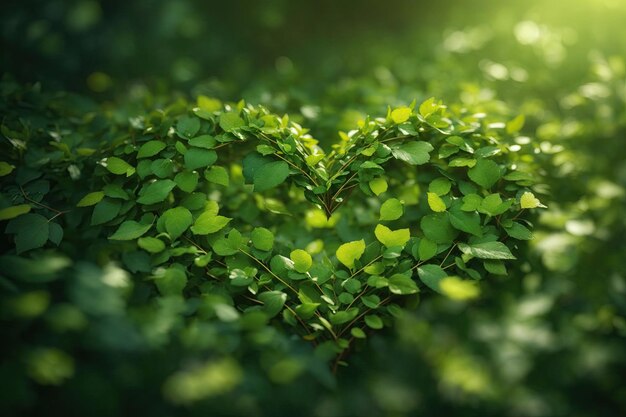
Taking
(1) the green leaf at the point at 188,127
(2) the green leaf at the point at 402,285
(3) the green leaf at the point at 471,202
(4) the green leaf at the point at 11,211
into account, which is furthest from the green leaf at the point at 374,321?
(4) the green leaf at the point at 11,211

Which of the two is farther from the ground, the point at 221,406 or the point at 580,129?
the point at 580,129

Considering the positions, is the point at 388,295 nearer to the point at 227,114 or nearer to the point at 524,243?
the point at 524,243

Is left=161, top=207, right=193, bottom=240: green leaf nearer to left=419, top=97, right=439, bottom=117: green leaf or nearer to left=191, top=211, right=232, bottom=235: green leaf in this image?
left=191, top=211, right=232, bottom=235: green leaf

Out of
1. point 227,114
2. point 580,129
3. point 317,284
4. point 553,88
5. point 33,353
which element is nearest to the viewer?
point 33,353

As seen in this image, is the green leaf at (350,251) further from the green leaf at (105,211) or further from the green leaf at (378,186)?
the green leaf at (105,211)

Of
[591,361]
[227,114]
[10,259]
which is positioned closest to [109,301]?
[10,259]

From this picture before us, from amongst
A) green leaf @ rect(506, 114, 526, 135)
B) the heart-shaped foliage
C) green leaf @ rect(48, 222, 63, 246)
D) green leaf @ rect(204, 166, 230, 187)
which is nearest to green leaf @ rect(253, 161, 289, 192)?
the heart-shaped foliage

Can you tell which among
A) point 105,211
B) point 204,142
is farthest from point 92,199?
point 204,142

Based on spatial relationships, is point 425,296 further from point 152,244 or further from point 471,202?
point 152,244
